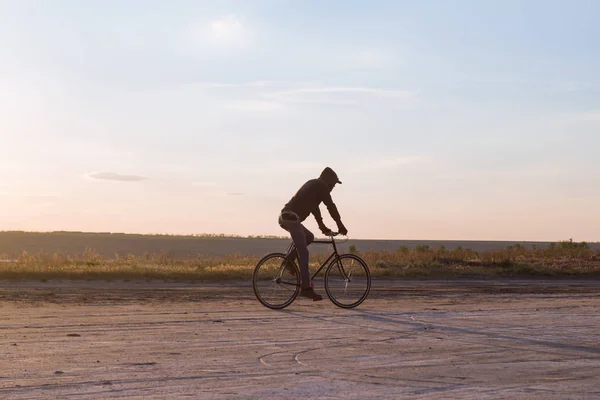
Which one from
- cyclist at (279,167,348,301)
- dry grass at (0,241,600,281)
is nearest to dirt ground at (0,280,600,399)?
cyclist at (279,167,348,301)

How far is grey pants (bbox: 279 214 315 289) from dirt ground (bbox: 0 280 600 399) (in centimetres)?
68

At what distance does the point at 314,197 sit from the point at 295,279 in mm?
1525

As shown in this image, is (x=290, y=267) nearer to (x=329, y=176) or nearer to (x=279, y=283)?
(x=279, y=283)

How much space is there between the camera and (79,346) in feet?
34.3

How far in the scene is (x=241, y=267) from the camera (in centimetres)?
3039

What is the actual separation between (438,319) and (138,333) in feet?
16.1

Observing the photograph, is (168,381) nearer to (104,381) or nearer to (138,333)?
(104,381)

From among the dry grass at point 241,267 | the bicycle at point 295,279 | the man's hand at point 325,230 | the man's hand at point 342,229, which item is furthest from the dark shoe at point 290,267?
the dry grass at point 241,267

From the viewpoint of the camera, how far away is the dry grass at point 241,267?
26844 mm

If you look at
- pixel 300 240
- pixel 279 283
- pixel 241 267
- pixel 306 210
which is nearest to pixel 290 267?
pixel 279 283

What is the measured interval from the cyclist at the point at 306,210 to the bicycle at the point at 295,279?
19cm

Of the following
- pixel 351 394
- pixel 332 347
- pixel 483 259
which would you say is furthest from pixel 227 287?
pixel 483 259

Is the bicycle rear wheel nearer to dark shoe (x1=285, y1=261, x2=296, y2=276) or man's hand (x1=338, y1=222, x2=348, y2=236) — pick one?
dark shoe (x1=285, y1=261, x2=296, y2=276)

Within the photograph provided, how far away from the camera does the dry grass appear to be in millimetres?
26844
